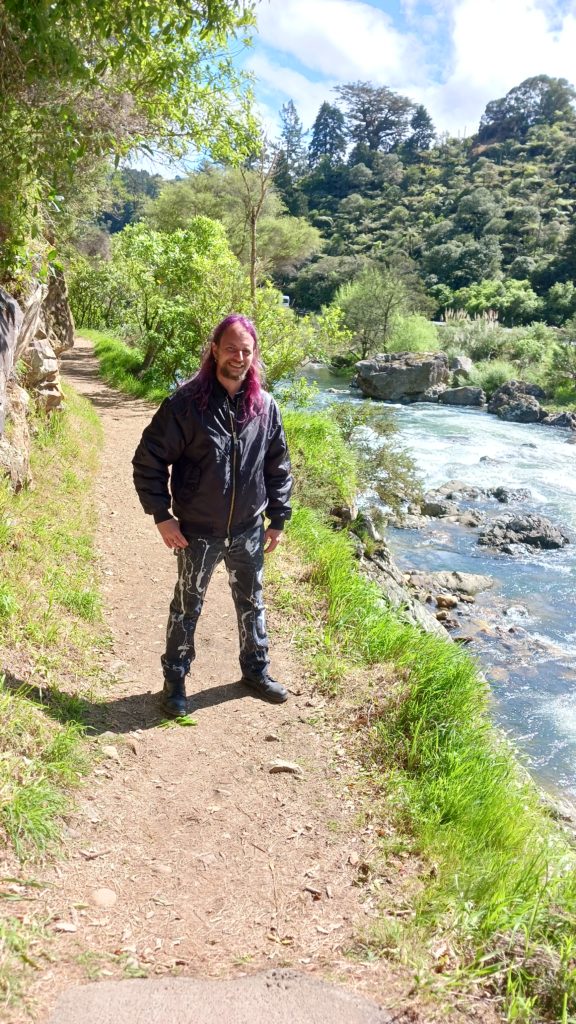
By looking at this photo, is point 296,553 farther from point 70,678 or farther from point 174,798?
point 174,798

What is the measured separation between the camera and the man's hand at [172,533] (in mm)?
3072

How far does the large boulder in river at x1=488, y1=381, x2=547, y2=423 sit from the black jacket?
22.7 meters

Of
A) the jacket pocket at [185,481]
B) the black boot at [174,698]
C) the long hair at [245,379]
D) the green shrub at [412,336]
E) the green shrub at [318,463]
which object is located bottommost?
the black boot at [174,698]

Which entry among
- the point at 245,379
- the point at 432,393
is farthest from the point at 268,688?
the point at 432,393

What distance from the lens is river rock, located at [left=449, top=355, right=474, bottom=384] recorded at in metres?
29.1

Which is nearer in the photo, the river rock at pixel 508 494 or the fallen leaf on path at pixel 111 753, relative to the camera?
the fallen leaf on path at pixel 111 753

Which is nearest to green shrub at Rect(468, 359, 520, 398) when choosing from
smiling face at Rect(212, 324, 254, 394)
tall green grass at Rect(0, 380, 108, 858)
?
tall green grass at Rect(0, 380, 108, 858)

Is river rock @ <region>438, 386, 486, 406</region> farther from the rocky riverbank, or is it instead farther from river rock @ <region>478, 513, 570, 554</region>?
river rock @ <region>478, 513, 570, 554</region>

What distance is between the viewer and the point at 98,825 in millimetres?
2613

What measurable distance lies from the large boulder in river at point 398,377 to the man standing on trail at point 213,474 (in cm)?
2424

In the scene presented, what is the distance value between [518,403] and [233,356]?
23.6 m

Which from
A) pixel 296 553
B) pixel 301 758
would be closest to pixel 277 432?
pixel 301 758

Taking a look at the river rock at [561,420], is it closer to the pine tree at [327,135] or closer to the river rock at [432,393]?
the river rock at [432,393]

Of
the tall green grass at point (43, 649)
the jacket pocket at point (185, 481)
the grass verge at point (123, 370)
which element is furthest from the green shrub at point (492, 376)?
the jacket pocket at point (185, 481)
